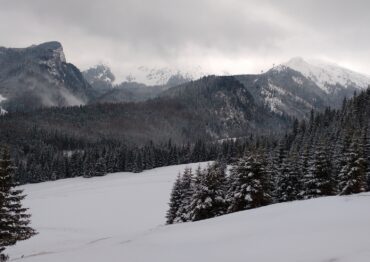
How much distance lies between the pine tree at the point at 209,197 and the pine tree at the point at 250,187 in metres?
1.33

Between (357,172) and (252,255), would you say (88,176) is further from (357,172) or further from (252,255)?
(252,255)

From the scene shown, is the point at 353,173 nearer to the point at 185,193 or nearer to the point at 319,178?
the point at 319,178

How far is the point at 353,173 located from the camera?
38500mm

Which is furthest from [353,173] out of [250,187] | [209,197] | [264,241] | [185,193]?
[264,241]

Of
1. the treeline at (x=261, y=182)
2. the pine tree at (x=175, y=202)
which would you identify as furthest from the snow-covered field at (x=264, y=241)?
the pine tree at (x=175, y=202)

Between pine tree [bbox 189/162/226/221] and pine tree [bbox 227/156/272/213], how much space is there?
1.33 m

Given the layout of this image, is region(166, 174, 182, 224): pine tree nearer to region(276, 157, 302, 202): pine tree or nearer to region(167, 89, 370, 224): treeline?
region(167, 89, 370, 224): treeline

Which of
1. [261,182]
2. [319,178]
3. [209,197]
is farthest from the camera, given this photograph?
[319,178]

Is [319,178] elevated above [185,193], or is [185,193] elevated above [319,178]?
[319,178]

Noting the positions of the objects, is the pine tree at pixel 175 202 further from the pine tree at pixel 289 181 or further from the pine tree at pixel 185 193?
the pine tree at pixel 289 181

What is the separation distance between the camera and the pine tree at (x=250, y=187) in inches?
1383

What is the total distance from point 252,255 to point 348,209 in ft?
27.7

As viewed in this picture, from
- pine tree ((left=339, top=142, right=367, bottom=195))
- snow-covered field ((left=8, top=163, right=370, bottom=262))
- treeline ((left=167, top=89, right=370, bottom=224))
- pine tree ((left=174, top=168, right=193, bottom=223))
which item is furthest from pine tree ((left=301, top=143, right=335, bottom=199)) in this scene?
snow-covered field ((left=8, top=163, right=370, bottom=262))

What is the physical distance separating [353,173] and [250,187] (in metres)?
11.9
